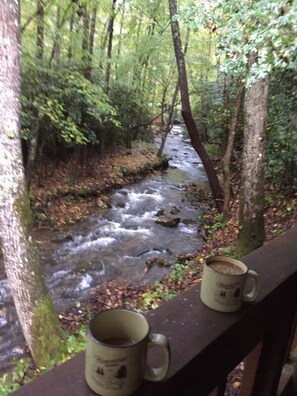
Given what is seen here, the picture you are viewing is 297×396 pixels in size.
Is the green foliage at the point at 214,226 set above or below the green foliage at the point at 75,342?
above

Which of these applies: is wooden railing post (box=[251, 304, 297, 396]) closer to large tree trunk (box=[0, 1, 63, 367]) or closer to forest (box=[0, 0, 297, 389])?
forest (box=[0, 0, 297, 389])

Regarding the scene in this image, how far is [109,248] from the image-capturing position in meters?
8.52

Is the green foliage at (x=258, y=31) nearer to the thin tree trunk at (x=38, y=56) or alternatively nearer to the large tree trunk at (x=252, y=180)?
the large tree trunk at (x=252, y=180)

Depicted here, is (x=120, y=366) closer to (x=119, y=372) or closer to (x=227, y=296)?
(x=119, y=372)

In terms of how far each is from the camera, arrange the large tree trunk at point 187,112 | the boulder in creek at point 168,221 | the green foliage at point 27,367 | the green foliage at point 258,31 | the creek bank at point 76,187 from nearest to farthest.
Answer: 1. the green foliage at point 258,31
2. the green foliage at point 27,367
3. the large tree trunk at point 187,112
4. the creek bank at point 76,187
5. the boulder in creek at point 168,221

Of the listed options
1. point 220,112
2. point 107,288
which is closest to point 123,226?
point 107,288

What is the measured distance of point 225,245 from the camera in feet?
22.4

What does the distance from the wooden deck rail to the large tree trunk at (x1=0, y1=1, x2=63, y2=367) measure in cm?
349

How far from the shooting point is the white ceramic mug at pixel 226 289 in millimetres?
1035

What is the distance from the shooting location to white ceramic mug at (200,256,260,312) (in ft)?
3.40

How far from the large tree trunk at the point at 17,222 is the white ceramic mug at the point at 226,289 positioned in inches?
142

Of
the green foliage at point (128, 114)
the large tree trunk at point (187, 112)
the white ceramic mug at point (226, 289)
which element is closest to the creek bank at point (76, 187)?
the green foliage at point (128, 114)

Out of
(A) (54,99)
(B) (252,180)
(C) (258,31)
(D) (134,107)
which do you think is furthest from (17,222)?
(D) (134,107)

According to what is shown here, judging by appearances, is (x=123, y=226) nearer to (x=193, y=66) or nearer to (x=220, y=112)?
(x=220, y=112)
